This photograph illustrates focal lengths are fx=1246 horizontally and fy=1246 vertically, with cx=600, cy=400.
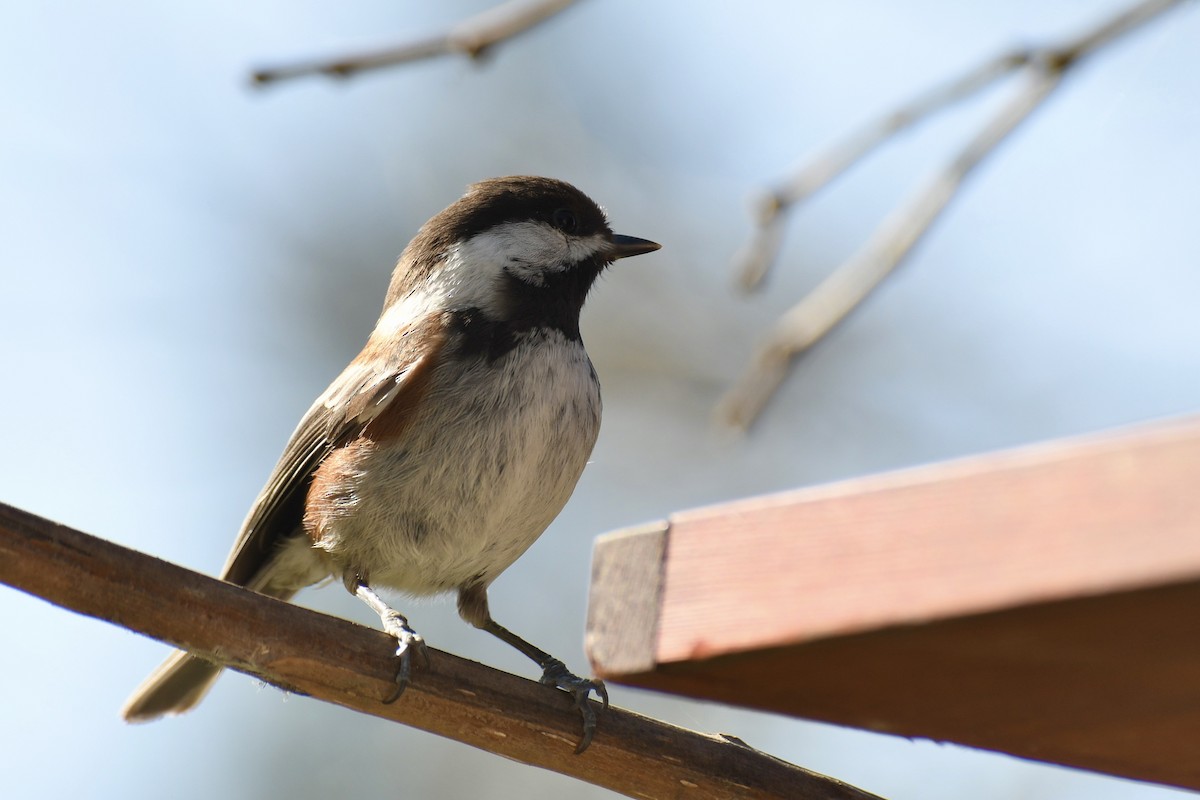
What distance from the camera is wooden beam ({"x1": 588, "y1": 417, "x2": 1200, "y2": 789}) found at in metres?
1.29

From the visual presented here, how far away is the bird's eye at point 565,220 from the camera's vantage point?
342cm

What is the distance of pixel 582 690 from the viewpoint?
224 centimetres

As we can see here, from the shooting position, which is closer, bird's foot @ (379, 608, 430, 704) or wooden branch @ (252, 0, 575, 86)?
bird's foot @ (379, 608, 430, 704)

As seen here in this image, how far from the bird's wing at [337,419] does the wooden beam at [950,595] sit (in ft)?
3.97

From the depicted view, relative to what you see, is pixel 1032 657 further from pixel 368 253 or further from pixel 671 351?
pixel 368 253

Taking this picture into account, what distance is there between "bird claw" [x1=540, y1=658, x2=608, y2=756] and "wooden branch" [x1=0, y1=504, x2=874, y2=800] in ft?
0.05

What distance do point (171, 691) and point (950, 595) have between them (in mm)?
2251

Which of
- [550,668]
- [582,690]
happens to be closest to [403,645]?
[582,690]

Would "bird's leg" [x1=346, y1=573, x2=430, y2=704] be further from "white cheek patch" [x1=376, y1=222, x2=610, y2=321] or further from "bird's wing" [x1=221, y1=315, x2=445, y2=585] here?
"white cheek patch" [x1=376, y1=222, x2=610, y2=321]

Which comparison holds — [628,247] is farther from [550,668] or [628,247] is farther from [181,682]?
[181,682]

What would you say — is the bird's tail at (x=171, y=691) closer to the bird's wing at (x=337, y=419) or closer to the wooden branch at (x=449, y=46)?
the bird's wing at (x=337, y=419)

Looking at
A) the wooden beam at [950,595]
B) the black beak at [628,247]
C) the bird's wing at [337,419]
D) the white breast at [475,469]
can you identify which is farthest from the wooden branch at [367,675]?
the black beak at [628,247]

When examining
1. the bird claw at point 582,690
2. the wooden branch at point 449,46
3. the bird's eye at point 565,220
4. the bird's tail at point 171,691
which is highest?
the wooden branch at point 449,46

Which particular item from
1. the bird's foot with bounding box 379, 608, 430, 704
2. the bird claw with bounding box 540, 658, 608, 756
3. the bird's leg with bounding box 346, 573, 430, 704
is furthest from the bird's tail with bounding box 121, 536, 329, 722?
the bird's foot with bounding box 379, 608, 430, 704
